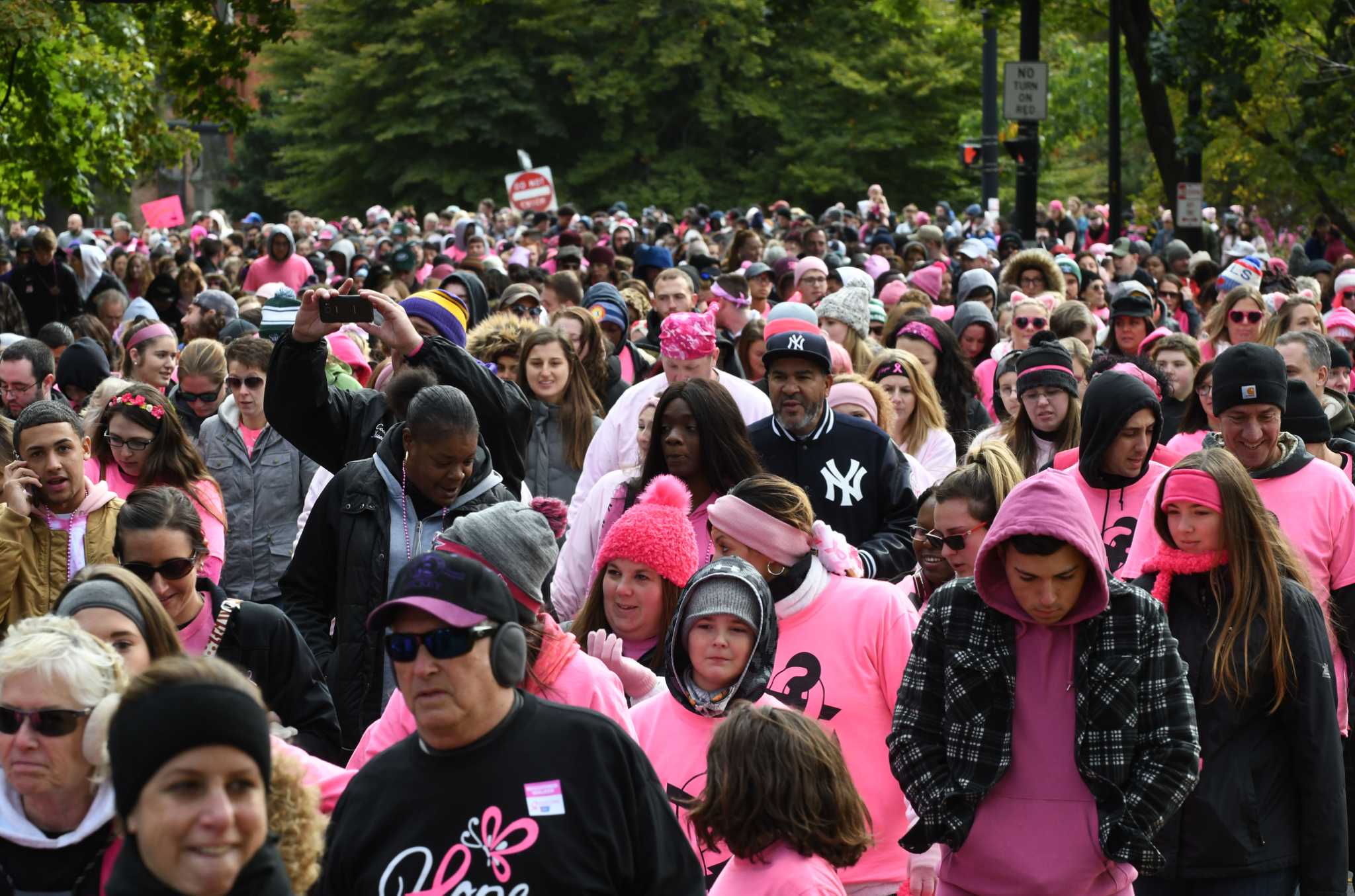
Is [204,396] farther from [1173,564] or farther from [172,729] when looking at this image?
[172,729]

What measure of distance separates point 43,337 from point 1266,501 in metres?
9.12

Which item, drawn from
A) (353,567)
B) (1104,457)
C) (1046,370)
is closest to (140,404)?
(353,567)

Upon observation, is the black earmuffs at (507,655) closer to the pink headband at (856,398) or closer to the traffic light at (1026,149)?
the pink headband at (856,398)

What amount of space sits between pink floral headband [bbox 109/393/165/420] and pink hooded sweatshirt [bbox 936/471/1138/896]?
396 cm

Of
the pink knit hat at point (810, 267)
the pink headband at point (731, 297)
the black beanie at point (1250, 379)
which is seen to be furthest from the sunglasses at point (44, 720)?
the pink knit hat at point (810, 267)

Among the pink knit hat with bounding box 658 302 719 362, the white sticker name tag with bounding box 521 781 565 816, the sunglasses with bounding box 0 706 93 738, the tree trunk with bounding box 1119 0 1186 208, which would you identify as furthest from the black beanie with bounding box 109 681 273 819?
the tree trunk with bounding box 1119 0 1186 208

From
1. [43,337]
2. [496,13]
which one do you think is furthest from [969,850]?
[496,13]

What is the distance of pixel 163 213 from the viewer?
29203mm

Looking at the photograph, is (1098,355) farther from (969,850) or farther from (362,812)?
(362,812)

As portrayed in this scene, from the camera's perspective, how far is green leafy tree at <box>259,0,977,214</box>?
1994 inches

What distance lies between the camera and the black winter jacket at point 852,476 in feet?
23.6

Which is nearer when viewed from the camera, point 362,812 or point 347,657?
point 362,812

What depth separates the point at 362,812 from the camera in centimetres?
364

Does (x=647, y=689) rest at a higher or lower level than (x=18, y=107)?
lower
